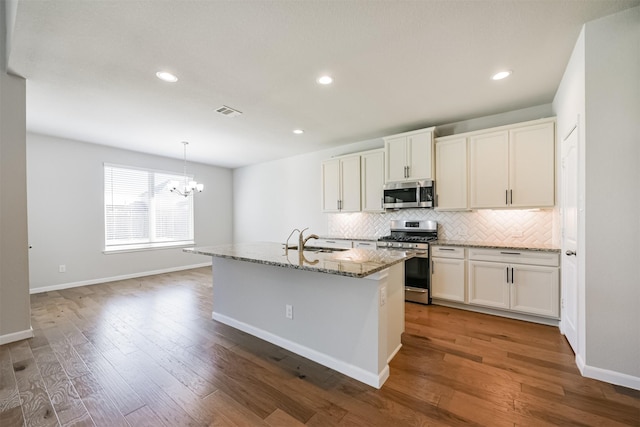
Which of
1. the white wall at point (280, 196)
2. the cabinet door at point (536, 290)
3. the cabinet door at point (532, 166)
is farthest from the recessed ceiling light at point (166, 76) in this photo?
the cabinet door at point (536, 290)

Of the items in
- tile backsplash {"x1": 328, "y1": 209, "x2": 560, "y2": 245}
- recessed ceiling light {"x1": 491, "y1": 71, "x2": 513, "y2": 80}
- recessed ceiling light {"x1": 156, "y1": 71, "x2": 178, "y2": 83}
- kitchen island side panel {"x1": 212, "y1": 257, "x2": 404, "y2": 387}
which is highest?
recessed ceiling light {"x1": 491, "y1": 71, "x2": 513, "y2": 80}

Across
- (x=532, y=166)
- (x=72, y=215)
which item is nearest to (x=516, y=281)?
(x=532, y=166)

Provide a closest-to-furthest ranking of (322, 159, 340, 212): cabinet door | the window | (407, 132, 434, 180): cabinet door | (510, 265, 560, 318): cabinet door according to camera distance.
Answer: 1. (510, 265, 560, 318): cabinet door
2. (407, 132, 434, 180): cabinet door
3. (322, 159, 340, 212): cabinet door
4. the window

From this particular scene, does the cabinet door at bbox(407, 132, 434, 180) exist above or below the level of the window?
above

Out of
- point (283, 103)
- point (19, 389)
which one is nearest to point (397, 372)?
point (19, 389)

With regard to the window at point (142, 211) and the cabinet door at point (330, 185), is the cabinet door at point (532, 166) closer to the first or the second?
the cabinet door at point (330, 185)

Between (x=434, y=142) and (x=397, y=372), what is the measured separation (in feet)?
10.1

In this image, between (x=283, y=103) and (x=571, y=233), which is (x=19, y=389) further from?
(x=571, y=233)

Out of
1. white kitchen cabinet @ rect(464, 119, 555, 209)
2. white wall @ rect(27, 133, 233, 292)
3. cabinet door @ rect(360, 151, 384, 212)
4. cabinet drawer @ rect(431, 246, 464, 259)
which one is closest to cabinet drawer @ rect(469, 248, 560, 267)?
cabinet drawer @ rect(431, 246, 464, 259)

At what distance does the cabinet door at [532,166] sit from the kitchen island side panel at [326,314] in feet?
6.82

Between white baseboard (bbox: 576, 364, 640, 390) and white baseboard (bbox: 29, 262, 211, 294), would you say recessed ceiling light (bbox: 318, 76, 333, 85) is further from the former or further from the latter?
white baseboard (bbox: 29, 262, 211, 294)

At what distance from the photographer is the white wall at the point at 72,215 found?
4.50 meters

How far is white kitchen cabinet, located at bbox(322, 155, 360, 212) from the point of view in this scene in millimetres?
4758

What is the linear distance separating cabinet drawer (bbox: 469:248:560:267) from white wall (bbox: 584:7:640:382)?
109 cm
